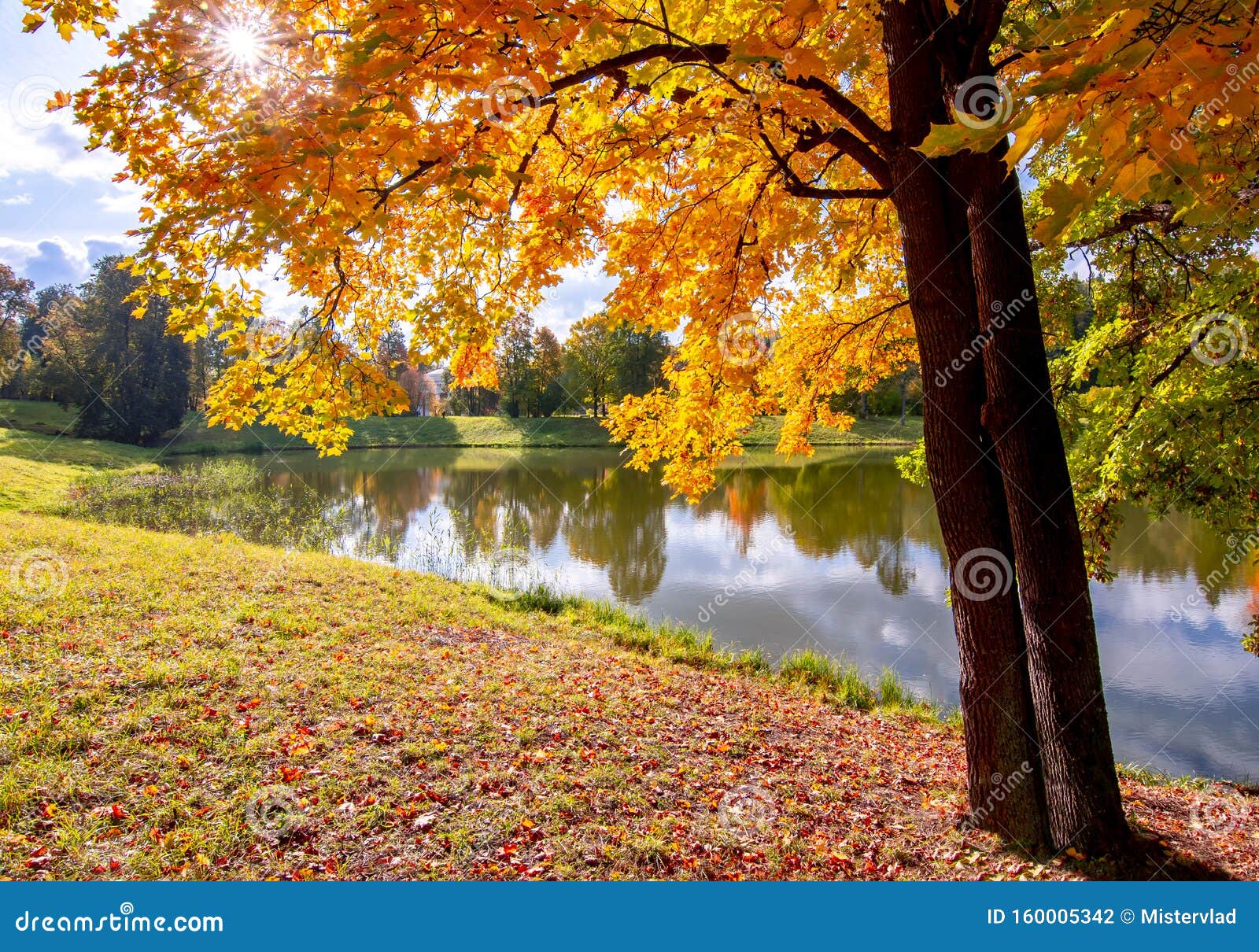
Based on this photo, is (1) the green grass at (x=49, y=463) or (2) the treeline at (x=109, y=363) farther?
(2) the treeline at (x=109, y=363)

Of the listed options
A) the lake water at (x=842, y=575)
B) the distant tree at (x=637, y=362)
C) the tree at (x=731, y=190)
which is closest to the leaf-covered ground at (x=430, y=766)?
the tree at (x=731, y=190)

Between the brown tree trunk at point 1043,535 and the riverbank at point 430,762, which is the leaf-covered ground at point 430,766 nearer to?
the riverbank at point 430,762

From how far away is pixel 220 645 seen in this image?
5523mm

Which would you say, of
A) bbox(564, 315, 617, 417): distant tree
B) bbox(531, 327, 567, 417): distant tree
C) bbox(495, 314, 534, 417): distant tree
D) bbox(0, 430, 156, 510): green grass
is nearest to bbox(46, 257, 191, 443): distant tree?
bbox(0, 430, 156, 510): green grass

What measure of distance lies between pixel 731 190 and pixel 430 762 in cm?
448

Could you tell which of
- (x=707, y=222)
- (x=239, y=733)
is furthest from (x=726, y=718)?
(x=707, y=222)

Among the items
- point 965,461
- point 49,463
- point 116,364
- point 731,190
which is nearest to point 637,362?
point 116,364

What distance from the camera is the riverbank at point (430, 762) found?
314 cm

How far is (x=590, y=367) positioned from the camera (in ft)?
128

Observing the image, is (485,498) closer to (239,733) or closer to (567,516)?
(567,516)

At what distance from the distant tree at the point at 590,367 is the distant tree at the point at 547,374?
33.4 inches

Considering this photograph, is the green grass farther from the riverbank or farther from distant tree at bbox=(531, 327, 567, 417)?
distant tree at bbox=(531, 327, 567, 417)

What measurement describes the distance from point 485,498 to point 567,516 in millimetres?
4688

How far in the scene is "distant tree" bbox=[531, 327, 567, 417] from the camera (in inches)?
1715
